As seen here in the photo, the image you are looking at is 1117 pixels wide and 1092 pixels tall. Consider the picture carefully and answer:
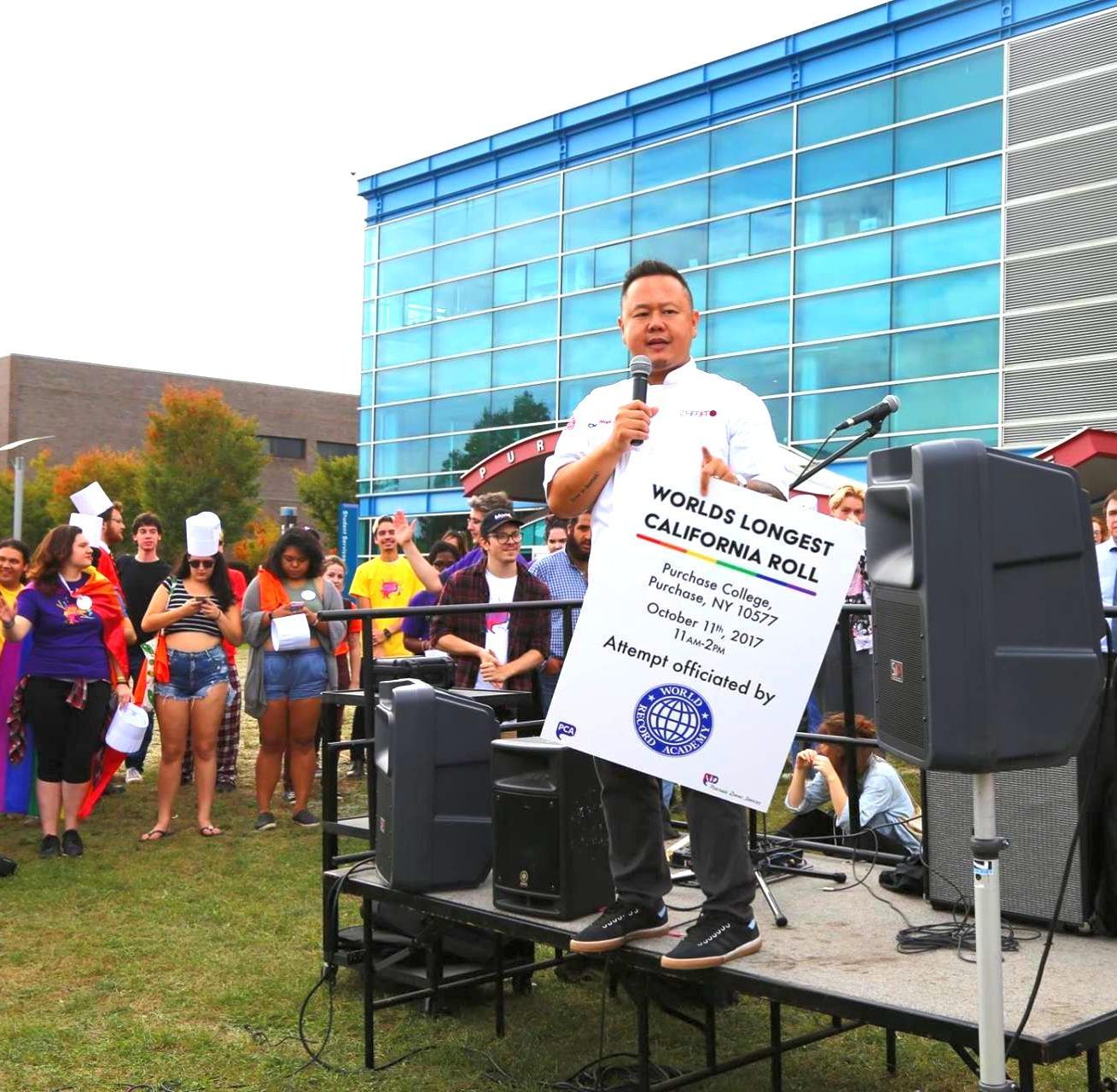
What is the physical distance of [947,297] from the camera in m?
25.3

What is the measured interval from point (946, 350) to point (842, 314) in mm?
2566

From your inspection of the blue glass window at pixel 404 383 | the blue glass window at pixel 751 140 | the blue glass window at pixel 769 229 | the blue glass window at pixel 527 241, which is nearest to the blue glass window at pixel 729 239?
the blue glass window at pixel 769 229

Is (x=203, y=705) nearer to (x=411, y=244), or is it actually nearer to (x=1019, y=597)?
(x=1019, y=597)

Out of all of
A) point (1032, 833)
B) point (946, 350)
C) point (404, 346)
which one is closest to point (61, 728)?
point (1032, 833)

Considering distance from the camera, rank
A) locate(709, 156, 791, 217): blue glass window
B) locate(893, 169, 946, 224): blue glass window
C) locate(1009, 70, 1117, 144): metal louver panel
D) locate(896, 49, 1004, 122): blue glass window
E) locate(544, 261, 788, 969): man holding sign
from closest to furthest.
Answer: locate(544, 261, 788, 969): man holding sign, locate(1009, 70, 1117, 144): metal louver panel, locate(896, 49, 1004, 122): blue glass window, locate(893, 169, 946, 224): blue glass window, locate(709, 156, 791, 217): blue glass window

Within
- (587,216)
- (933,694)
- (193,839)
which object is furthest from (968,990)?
(587,216)

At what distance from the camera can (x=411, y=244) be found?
122ft

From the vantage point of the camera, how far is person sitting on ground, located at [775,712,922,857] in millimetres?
5094

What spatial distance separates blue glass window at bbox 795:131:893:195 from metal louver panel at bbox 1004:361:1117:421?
5.40 meters

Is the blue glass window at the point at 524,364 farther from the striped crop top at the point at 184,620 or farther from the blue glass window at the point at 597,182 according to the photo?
the striped crop top at the point at 184,620

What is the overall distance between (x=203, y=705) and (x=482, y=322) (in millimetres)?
27486

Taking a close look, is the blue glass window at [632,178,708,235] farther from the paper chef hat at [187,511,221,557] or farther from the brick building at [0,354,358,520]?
the brick building at [0,354,358,520]

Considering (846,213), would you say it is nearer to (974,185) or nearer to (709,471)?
(974,185)

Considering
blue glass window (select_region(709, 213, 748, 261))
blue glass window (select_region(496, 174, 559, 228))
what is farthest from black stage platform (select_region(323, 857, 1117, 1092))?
blue glass window (select_region(496, 174, 559, 228))
